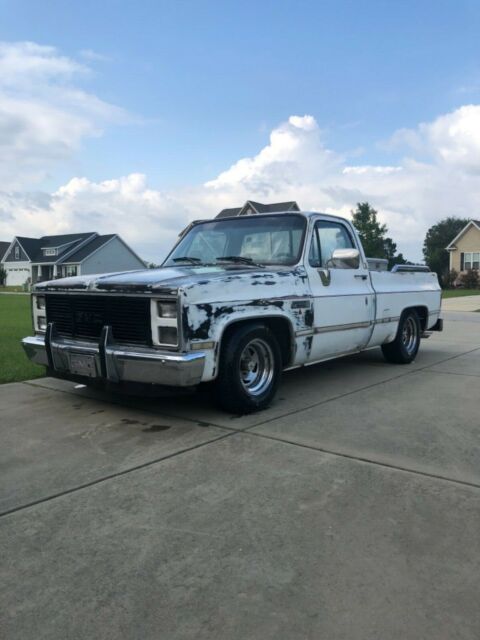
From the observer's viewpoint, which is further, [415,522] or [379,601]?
[415,522]

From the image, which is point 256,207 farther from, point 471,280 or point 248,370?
point 248,370

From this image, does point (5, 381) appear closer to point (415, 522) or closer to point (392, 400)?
point (392, 400)

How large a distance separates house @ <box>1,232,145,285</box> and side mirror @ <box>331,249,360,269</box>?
2002 inches

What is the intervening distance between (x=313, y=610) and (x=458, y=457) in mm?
2159

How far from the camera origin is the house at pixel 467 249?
47.4 m

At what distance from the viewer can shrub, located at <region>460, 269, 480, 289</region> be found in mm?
45250

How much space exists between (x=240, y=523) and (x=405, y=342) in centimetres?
573

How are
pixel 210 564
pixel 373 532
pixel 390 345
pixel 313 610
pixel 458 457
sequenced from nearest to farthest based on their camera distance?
pixel 313 610, pixel 210 564, pixel 373 532, pixel 458 457, pixel 390 345

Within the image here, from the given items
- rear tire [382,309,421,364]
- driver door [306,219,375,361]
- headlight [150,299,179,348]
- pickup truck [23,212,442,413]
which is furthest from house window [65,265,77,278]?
headlight [150,299,179,348]

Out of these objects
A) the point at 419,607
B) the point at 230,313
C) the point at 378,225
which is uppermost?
the point at 378,225

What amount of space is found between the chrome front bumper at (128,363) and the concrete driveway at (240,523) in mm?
460

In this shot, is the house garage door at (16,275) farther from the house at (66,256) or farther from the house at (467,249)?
the house at (467,249)

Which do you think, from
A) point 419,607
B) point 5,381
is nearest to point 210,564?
point 419,607

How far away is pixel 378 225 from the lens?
49969mm
